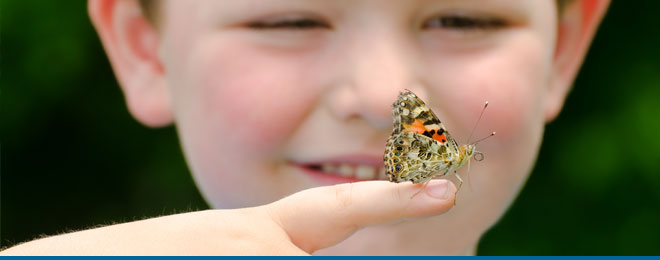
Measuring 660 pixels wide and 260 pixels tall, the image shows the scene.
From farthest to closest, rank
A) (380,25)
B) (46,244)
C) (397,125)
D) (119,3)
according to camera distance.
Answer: (119,3) → (380,25) → (397,125) → (46,244)

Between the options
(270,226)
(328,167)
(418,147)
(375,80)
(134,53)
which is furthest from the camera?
(134,53)

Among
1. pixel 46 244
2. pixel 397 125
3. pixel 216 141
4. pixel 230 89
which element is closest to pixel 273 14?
pixel 230 89

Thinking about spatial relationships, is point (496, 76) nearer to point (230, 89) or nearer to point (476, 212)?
point (476, 212)

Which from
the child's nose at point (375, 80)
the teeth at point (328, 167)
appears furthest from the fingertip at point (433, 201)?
the teeth at point (328, 167)

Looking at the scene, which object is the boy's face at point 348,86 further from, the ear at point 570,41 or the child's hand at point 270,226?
the child's hand at point 270,226

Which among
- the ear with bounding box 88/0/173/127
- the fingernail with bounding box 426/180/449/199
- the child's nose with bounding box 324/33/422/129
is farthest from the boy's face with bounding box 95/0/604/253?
the fingernail with bounding box 426/180/449/199

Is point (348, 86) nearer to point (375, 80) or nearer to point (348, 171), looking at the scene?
point (375, 80)

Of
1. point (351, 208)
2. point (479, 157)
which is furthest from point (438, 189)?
point (479, 157)
